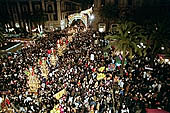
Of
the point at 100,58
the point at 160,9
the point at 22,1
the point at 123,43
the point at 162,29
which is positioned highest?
the point at 22,1

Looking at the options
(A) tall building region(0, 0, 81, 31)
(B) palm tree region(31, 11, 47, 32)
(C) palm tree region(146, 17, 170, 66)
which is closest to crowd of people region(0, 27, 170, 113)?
(C) palm tree region(146, 17, 170, 66)

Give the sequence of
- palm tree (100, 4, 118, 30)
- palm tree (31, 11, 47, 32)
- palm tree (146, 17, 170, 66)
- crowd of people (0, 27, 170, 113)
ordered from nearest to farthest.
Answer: crowd of people (0, 27, 170, 113) < palm tree (146, 17, 170, 66) < palm tree (100, 4, 118, 30) < palm tree (31, 11, 47, 32)

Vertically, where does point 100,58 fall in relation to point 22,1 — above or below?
below

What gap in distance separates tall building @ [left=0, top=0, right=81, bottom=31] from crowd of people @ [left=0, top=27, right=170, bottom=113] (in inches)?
984

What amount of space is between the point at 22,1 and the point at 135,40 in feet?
117

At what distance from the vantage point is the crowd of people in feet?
40.7

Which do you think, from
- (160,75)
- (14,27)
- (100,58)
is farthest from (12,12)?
(160,75)

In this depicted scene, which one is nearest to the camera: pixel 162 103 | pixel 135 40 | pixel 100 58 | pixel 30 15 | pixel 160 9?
pixel 162 103

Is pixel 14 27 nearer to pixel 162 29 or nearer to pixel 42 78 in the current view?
pixel 42 78

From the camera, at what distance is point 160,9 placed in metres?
29.0

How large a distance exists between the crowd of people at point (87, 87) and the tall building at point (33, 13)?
24982mm

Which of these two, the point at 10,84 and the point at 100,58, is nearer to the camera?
the point at 10,84

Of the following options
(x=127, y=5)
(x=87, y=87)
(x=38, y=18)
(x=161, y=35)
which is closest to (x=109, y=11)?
(x=127, y=5)

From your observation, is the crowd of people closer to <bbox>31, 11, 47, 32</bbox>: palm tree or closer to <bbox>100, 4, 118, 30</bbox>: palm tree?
<bbox>100, 4, 118, 30</bbox>: palm tree
